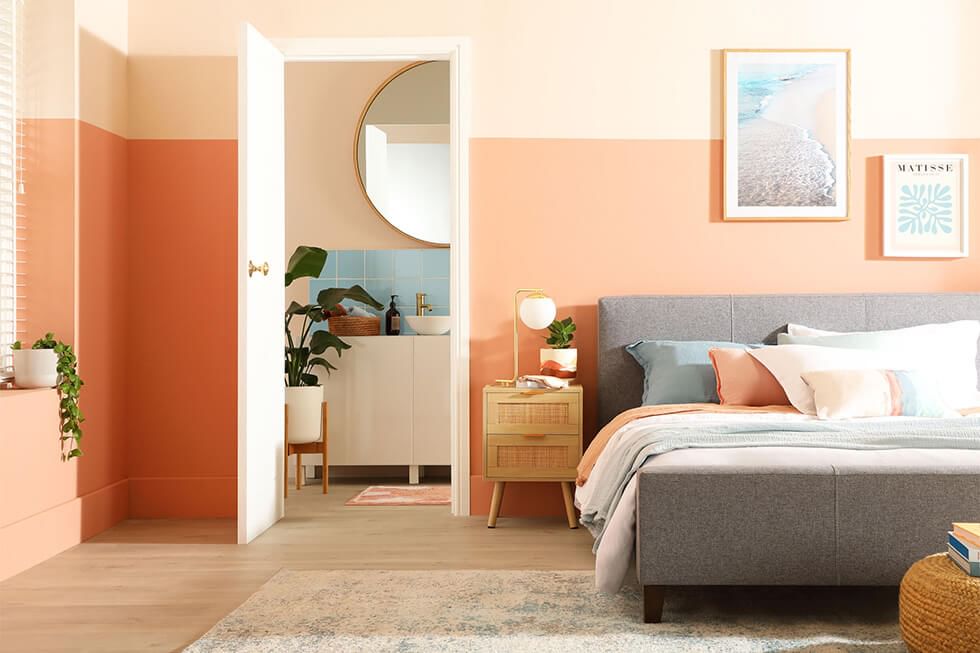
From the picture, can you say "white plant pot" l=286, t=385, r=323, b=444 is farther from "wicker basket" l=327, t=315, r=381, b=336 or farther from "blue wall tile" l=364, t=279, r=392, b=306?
"blue wall tile" l=364, t=279, r=392, b=306

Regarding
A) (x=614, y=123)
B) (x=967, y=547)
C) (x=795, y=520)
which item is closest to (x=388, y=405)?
(x=614, y=123)

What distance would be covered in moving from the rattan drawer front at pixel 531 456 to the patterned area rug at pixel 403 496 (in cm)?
73

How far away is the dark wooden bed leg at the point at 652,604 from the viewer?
105 inches

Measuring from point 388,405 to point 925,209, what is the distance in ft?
9.82

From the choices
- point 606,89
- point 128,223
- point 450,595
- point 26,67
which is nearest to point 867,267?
point 606,89

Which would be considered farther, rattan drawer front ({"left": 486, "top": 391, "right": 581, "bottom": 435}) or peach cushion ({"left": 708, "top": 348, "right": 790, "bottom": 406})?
rattan drawer front ({"left": 486, "top": 391, "right": 581, "bottom": 435})

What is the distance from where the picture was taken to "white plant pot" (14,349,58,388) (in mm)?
3645

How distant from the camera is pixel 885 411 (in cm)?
336

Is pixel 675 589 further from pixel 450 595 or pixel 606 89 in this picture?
pixel 606 89

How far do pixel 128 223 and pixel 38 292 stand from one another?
2.19 feet

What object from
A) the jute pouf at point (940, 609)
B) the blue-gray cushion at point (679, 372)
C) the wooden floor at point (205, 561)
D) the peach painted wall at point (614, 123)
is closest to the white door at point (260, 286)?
the wooden floor at point (205, 561)

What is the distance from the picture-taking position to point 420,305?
223 inches

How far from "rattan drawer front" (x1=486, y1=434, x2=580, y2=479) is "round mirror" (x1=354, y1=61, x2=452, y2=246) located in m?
1.95

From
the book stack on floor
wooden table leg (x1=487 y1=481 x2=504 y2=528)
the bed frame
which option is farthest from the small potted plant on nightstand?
the book stack on floor
